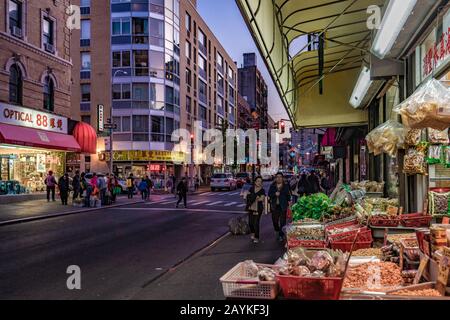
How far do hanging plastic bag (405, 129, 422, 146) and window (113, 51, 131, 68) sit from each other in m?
40.8

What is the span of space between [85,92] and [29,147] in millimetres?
23118

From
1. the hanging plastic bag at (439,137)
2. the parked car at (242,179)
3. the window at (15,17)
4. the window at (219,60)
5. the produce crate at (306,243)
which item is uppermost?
the window at (219,60)

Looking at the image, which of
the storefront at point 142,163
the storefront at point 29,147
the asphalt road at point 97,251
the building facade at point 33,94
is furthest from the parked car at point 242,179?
the asphalt road at point 97,251

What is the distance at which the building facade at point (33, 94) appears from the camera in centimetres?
2367

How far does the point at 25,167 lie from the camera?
28359 millimetres

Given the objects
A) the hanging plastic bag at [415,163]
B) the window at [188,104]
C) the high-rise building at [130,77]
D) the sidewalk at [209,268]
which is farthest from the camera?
the window at [188,104]

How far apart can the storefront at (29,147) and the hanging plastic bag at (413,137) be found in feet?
63.3

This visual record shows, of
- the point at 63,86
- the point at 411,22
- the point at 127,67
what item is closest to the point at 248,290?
the point at 411,22

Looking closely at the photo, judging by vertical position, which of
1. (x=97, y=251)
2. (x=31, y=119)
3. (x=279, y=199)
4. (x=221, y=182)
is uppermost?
(x=31, y=119)

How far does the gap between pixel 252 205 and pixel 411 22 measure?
623 cm

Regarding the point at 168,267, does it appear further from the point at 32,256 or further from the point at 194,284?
the point at 32,256

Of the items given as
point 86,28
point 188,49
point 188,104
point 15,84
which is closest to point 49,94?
point 15,84

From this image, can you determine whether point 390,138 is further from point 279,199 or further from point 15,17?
point 15,17

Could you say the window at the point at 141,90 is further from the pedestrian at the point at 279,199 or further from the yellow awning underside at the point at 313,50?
the pedestrian at the point at 279,199
